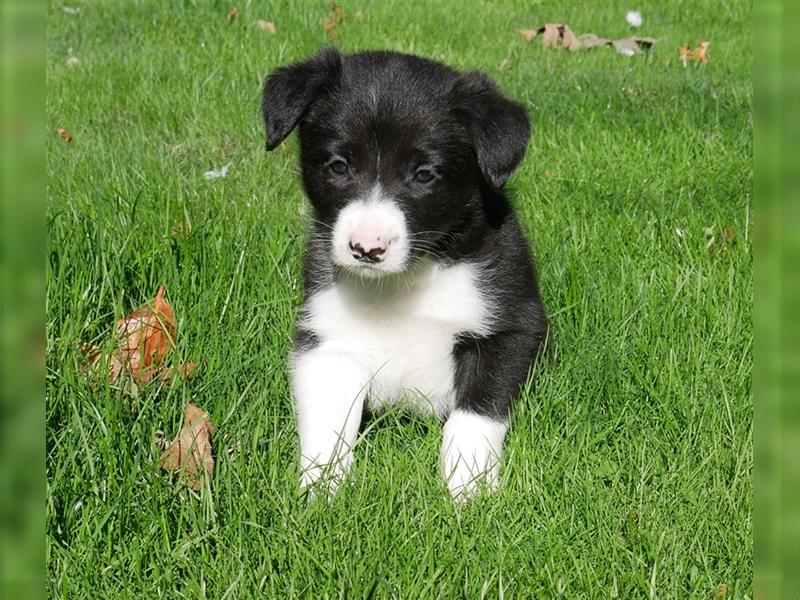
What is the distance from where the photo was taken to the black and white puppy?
8.39 feet

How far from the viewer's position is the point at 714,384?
2703 mm

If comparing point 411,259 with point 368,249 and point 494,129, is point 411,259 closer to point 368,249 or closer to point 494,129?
point 368,249

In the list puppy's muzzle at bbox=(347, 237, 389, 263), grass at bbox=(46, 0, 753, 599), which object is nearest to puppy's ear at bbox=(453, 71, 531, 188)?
puppy's muzzle at bbox=(347, 237, 389, 263)

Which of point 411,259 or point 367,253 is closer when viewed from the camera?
point 367,253

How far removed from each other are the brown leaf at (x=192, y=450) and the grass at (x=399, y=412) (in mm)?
40

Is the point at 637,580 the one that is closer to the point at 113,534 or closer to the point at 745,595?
the point at 745,595

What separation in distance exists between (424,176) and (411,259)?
0.26 meters

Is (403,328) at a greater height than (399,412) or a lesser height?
greater

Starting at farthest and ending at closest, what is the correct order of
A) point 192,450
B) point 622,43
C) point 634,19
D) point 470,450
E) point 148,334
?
point 634,19 < point 622,43 < point 148,334 < point 470,450 < point 192,450

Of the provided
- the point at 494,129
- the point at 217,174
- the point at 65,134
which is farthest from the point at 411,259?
the point at 65,134

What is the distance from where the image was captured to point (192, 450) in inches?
87.0

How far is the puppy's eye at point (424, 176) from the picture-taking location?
8.59ft

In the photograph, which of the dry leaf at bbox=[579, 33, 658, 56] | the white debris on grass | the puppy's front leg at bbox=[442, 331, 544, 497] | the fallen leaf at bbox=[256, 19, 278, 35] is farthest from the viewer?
the white debris on grass

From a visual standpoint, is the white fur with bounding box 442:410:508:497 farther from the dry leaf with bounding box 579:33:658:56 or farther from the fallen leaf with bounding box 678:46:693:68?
the dry leaf with bounding box 579:33:658:56
